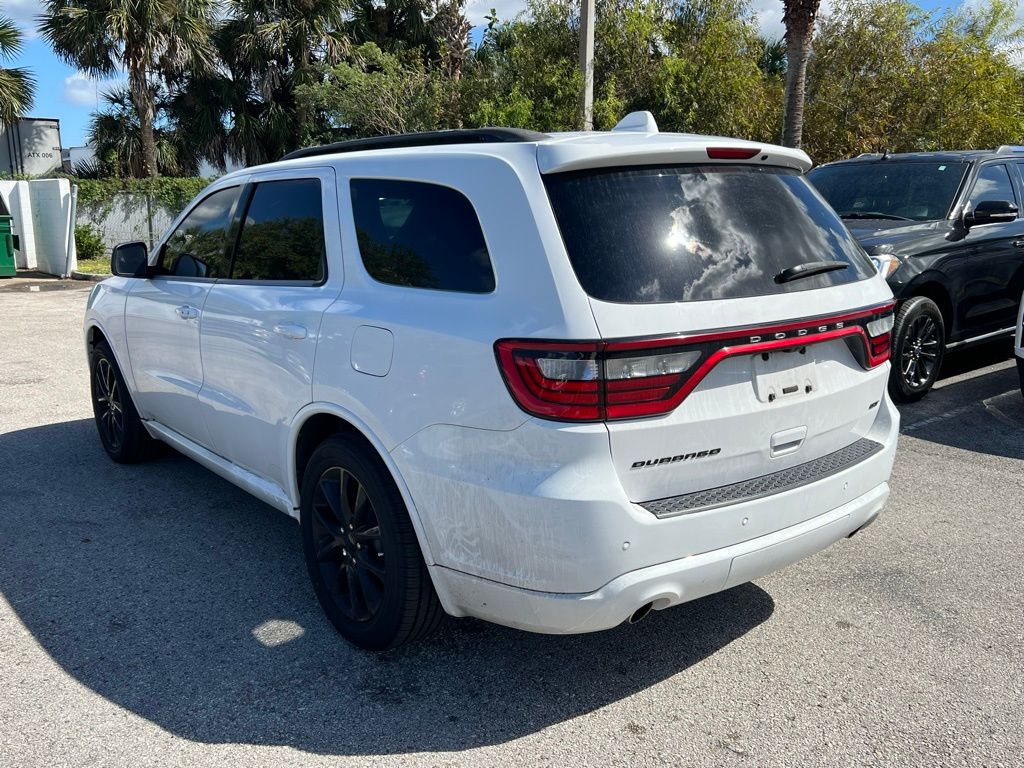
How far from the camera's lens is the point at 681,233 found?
2734 mm

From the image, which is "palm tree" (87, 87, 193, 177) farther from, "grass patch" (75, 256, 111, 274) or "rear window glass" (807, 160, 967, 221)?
"rear window glass" (807, 160, 967, 221)

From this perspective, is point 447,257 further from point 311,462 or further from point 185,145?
point 185,145

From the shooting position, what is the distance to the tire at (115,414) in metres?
5.25

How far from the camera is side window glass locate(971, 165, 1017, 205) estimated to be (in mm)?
7387

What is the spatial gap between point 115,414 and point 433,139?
310 cm

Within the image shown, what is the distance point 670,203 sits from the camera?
277 cm

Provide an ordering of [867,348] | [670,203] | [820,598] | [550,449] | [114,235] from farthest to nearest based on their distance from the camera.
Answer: [114,235], [820,598], [867,348], [670,203], [550,449]

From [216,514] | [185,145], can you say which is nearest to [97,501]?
[216,514]

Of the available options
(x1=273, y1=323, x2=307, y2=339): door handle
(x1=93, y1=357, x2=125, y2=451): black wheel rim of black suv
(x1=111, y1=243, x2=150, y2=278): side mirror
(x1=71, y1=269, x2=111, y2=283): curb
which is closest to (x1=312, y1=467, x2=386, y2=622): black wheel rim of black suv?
(x1=273, y1=323, x2=307, y2=339): door handle

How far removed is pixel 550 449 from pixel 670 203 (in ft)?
2.87

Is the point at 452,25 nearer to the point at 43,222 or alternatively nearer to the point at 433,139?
the point at 43,222

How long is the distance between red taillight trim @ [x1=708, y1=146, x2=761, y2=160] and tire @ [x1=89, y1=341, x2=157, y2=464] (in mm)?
3717

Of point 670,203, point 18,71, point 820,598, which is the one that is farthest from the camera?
point 18,71

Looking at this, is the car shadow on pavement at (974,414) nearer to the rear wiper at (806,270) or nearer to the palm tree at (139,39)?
the rear wiper at (806,270)
